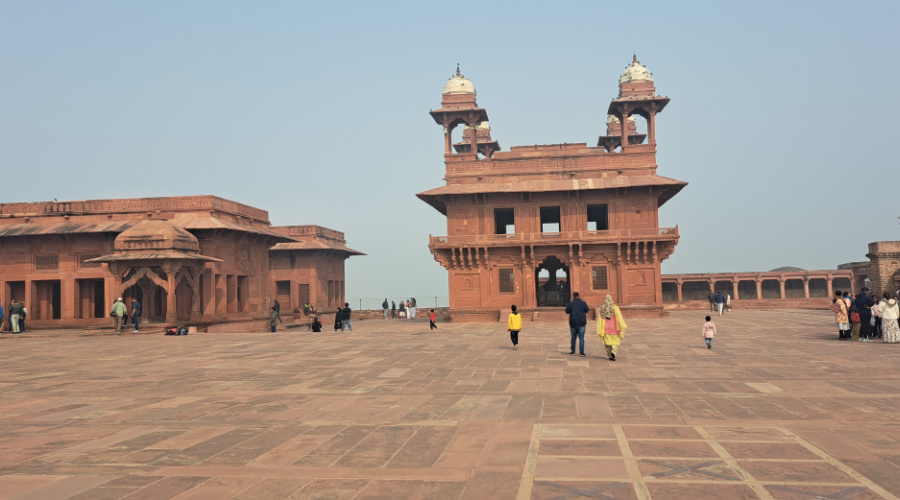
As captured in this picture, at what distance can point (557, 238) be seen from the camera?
30.3 m

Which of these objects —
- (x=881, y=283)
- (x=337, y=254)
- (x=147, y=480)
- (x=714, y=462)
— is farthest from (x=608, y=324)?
(x=337, y=254)

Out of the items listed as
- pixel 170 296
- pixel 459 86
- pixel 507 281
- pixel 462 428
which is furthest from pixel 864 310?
pixel 459 86

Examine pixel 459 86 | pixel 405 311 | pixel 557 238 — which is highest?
pixel 459 86

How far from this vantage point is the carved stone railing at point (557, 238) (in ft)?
96.9

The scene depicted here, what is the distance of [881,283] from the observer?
1384 inches

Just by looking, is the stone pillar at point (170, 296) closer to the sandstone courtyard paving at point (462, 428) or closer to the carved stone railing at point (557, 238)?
the sandstone courtyard paving at point (462, 428)

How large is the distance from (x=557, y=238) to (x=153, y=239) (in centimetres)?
1796

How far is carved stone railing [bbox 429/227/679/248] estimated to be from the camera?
96.9 ft

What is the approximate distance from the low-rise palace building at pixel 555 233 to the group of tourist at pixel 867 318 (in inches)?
524

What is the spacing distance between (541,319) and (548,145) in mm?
10918

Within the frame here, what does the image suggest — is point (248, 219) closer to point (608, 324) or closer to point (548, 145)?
point (548, 145)

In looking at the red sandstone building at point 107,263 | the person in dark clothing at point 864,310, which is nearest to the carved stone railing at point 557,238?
the red sandstone building at point 107,263

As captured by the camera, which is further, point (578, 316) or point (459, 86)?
point (459, 86)

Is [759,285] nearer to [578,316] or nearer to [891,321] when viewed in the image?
[891,321]
